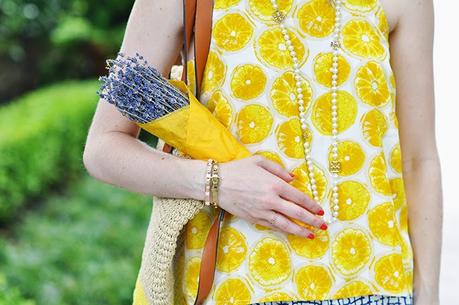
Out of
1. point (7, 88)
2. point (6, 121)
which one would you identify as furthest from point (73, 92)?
point (6, 121)

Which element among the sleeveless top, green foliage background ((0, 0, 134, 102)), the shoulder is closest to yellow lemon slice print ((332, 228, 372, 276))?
the sleeveless top

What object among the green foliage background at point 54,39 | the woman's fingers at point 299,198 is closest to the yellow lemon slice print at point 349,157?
the woman's fingers at point 299,198

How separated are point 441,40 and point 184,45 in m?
12.2

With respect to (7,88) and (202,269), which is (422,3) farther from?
(7,88)

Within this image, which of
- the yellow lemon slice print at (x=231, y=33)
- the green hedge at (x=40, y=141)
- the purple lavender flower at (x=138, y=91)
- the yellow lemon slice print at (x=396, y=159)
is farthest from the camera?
the green hedge at (x=40, y=141)

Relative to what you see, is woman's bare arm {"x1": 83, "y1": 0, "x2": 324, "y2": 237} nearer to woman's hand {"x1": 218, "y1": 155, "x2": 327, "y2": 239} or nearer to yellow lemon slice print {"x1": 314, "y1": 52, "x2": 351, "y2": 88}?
woman's hand {"x1": 218, "y1": 155, "x2": 327, "y2": 239}

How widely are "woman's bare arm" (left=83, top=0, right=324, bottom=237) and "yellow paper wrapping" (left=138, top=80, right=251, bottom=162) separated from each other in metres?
0.03

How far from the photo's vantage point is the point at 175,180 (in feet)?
6.05

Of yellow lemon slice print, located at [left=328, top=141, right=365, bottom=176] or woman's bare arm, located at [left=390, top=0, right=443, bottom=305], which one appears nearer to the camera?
yellow lemon slice print, located at [left=328, top=141, right=365, bottom=176]

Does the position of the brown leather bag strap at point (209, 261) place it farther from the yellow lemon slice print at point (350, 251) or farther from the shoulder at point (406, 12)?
the shoulder at point (406, 12)

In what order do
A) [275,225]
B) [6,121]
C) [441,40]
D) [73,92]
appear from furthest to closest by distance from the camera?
[441,40]
[73,92]
[6,121]
[275,225]

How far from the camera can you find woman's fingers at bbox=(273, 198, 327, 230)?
1.80 metres

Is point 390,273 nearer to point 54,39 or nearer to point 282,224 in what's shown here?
point 282,224

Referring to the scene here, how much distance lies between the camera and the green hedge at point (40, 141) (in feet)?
27.8
